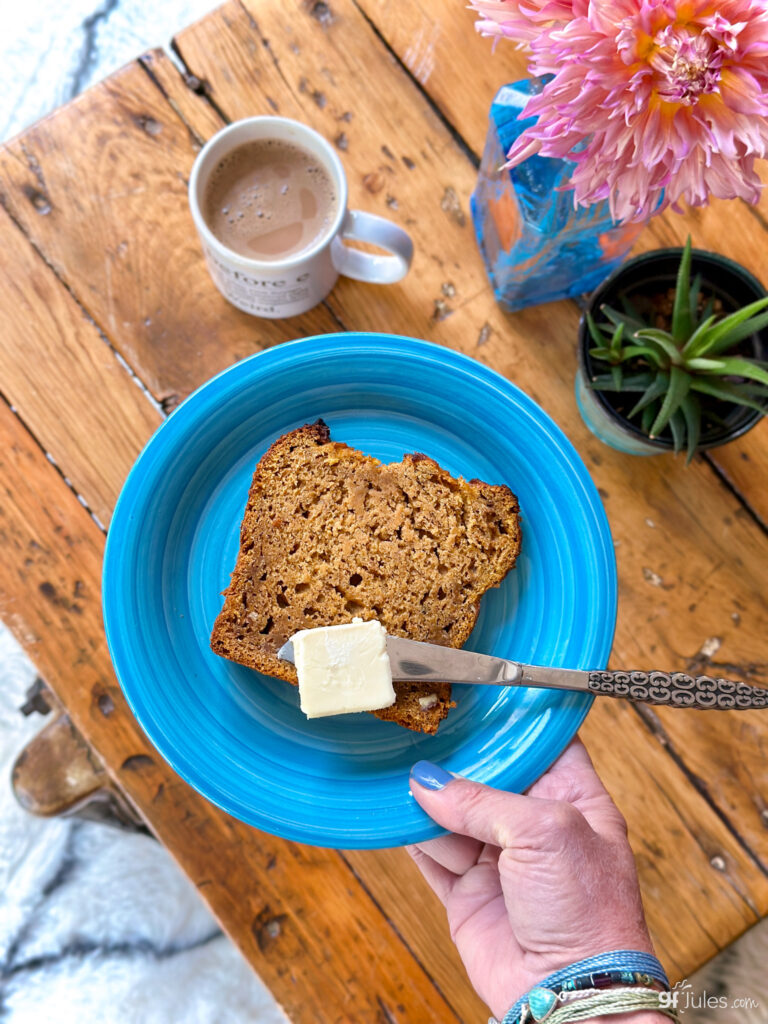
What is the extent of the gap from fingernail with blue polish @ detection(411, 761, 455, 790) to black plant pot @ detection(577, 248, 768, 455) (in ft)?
1.58

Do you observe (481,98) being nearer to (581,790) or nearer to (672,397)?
(672,397)

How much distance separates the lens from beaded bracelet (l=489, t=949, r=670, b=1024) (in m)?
0.79

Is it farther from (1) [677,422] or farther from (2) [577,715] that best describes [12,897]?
(1) [677,422]

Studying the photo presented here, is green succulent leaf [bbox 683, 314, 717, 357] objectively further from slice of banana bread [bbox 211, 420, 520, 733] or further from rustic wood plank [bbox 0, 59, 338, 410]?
rustic wood plank [bbox 0, 59, 338, 410]

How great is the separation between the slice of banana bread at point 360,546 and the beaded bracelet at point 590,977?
33 centimetres

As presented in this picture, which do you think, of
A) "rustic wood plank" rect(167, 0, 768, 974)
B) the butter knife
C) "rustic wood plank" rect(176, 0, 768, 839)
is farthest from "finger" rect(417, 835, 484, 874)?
"rustic wood plank" rect(176, 0, 768, 839)

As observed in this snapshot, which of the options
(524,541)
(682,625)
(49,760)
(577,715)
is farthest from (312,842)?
(49,760)

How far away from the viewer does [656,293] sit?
3.48ft

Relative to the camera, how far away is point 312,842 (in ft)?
2.77

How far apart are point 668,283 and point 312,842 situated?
33.2 inches

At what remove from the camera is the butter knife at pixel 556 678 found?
857 mm

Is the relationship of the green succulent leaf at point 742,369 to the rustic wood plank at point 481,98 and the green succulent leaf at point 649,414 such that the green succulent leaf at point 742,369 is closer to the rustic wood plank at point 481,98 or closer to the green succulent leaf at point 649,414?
the green succulent leaf at point 649,414

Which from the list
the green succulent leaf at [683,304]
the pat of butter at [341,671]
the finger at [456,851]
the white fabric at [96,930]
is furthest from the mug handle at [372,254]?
the white fabric at [96,930]

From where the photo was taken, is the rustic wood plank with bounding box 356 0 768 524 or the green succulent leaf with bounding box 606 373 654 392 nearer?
the green succulent leaf with bounding box 606 373 654 392
